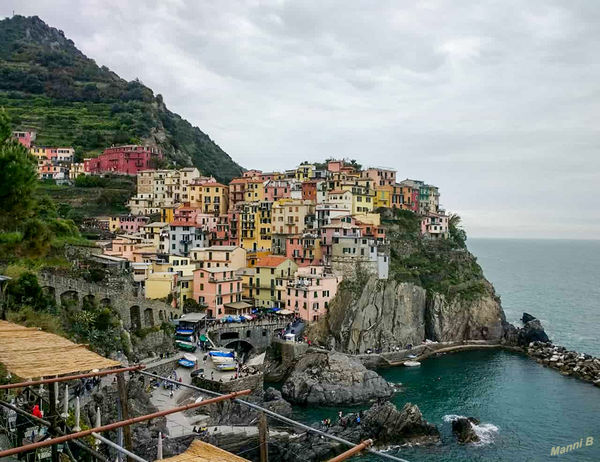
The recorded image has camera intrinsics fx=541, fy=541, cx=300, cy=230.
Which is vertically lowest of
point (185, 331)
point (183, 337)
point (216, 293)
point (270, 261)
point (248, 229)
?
point (183, 337)

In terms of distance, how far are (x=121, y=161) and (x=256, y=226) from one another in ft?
93.6

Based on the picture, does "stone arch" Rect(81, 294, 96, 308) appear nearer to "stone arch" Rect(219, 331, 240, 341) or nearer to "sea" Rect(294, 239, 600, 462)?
"stone arch" Rect(219, 331, 240, 341)

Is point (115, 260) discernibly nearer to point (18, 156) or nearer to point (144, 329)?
point (144, 329)

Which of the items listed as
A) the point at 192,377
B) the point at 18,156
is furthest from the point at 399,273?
the point at 18,156

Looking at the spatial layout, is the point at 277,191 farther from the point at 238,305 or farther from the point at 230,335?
the point at 230,335

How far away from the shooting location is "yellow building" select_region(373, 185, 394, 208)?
2835 inches

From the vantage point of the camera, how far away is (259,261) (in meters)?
56.5

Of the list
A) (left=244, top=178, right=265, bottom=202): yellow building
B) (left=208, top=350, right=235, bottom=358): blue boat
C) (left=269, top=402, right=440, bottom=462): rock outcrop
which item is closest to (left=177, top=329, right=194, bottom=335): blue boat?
(left=208, top=350, right=235, bottom=358): blue boat

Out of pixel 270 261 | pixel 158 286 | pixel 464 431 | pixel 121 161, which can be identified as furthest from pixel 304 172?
pixel 464 431

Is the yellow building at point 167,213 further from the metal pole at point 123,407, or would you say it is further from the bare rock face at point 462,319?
the metal pole at point 123,407

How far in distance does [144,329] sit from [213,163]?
74.2 metres

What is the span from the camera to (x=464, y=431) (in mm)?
32375

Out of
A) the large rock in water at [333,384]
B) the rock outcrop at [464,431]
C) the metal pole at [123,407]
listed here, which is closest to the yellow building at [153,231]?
the large rock in water at [333,384]

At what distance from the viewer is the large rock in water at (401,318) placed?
170 ft
